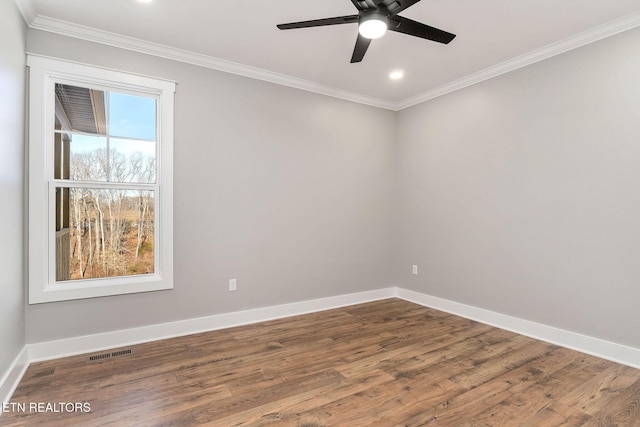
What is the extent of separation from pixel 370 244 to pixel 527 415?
2.69 meters

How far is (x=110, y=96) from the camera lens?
2986mm

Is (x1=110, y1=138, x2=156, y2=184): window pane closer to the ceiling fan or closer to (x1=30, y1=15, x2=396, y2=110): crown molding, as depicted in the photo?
(x1=30, y1=15, x2=396, y2=110): crown molding

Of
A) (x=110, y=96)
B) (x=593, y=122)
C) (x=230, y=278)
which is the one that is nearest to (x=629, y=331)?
(x=593, y=122)

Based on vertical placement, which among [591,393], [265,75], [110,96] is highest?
[265,75]

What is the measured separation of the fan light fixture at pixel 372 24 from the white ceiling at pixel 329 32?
1.86 feet

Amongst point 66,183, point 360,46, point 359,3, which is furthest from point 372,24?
point 66,183

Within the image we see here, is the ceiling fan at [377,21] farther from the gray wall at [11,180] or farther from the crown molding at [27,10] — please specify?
the crown molding at [27,10]

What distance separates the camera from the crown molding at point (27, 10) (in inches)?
92.7

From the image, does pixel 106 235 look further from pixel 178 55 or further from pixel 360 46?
pixel 360 46

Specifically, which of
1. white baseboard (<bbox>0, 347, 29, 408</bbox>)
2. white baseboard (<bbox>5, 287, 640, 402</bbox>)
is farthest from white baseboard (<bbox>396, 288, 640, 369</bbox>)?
white baseboard (<bbox>0, 347, 29, 408</bbox>)

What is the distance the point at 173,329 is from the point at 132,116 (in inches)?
79.2

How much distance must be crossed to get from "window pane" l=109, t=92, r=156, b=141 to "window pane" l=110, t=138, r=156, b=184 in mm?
70

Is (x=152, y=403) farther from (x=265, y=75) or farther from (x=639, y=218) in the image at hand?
(x=639, y=218)

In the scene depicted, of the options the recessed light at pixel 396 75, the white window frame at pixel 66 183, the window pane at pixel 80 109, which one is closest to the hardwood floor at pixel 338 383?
the white window frame at pixel 66 183
